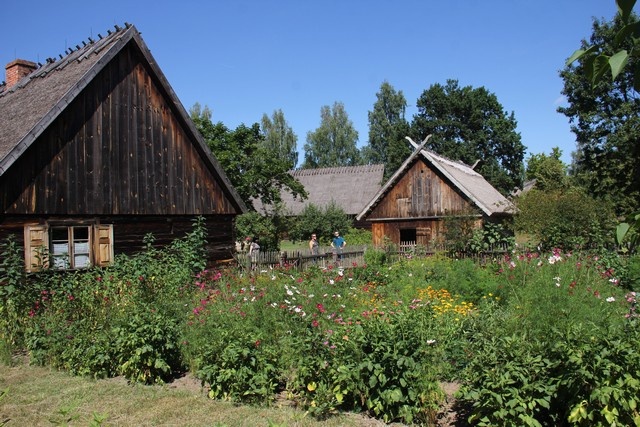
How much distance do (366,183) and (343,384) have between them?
34.5 m

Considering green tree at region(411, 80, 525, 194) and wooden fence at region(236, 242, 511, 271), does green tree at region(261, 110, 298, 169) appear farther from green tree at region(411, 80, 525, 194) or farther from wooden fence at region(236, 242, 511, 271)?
wooden fence at region(236, 242, 511, 271)

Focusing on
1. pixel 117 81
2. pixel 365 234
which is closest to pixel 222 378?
pixel 117 81

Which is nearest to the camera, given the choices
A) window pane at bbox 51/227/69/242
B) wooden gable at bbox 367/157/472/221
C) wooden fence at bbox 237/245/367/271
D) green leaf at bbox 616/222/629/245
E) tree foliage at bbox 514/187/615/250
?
green leaf at bbox 616/222/629/245

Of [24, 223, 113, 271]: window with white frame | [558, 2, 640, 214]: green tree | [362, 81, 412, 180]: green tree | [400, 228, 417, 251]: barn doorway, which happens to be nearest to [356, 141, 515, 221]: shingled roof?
[400, 228, 417, 251]: barn doorway

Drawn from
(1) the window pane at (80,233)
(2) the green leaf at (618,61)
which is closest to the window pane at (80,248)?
(1) the window pane at (80,233)

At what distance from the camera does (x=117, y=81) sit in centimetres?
1265

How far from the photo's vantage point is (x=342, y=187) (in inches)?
1575

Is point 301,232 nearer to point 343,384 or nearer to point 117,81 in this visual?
point 117,81

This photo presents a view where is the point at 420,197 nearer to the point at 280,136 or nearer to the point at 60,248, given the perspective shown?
the point at 60,248

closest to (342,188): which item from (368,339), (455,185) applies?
(455,185)

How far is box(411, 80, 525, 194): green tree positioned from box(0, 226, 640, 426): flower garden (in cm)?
2971

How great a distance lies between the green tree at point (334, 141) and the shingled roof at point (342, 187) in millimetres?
16652

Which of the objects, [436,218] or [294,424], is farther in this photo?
[436,218]

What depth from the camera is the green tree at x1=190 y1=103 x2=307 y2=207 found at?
23.3 metres
